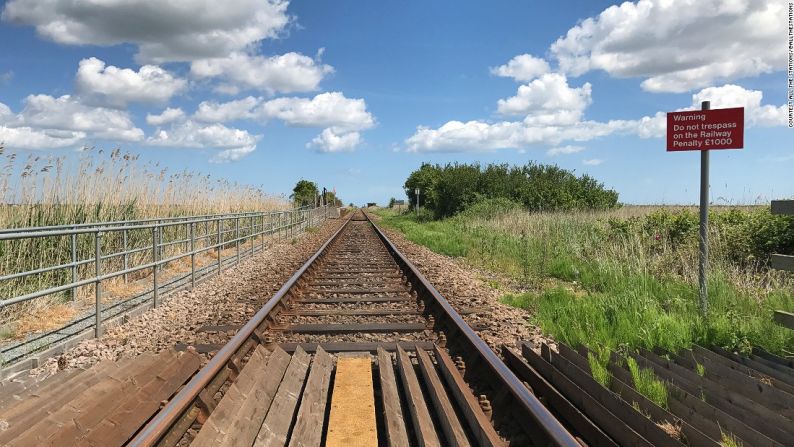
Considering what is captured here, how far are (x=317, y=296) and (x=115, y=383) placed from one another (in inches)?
199

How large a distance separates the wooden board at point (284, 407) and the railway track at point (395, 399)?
0.05ft

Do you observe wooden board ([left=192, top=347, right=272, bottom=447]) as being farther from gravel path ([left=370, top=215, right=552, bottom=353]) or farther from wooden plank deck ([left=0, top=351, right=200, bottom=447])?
gravel path ([left=370, top=215, right=552, bottom=353])

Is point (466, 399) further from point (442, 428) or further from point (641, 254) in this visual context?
point (641, 254)

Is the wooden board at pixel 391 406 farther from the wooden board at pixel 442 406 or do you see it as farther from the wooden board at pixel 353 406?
the wooden board at pixel 442 406

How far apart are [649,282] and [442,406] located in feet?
19.9

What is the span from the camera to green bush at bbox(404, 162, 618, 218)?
36688 mm

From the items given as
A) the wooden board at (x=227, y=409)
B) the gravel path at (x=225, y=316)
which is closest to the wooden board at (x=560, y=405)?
the gravel path at (x=225, y=316)

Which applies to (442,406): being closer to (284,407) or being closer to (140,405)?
(284,407)

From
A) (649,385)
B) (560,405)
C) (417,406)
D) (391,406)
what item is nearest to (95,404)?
(391,406)

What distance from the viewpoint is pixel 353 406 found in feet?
→ 13.1

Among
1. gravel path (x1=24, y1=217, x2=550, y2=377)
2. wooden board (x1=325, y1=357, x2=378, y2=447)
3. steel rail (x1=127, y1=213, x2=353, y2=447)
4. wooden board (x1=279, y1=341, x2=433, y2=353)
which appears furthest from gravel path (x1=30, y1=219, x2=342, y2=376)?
wooden board (x1=325, y1=357, x2=378, y2=447)

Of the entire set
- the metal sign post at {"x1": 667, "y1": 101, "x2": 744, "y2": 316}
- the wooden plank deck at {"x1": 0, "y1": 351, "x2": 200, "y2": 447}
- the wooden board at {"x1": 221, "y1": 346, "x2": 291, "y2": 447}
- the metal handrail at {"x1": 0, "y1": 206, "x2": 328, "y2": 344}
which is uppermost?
the metal sign post at {"x1": 667, "y1": 101, "x2": 744, "y2": 316}

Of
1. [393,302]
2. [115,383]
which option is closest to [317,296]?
[393,302]

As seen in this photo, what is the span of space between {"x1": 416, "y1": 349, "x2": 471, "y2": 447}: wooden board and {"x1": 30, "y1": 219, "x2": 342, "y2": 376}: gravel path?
91.2 inches
